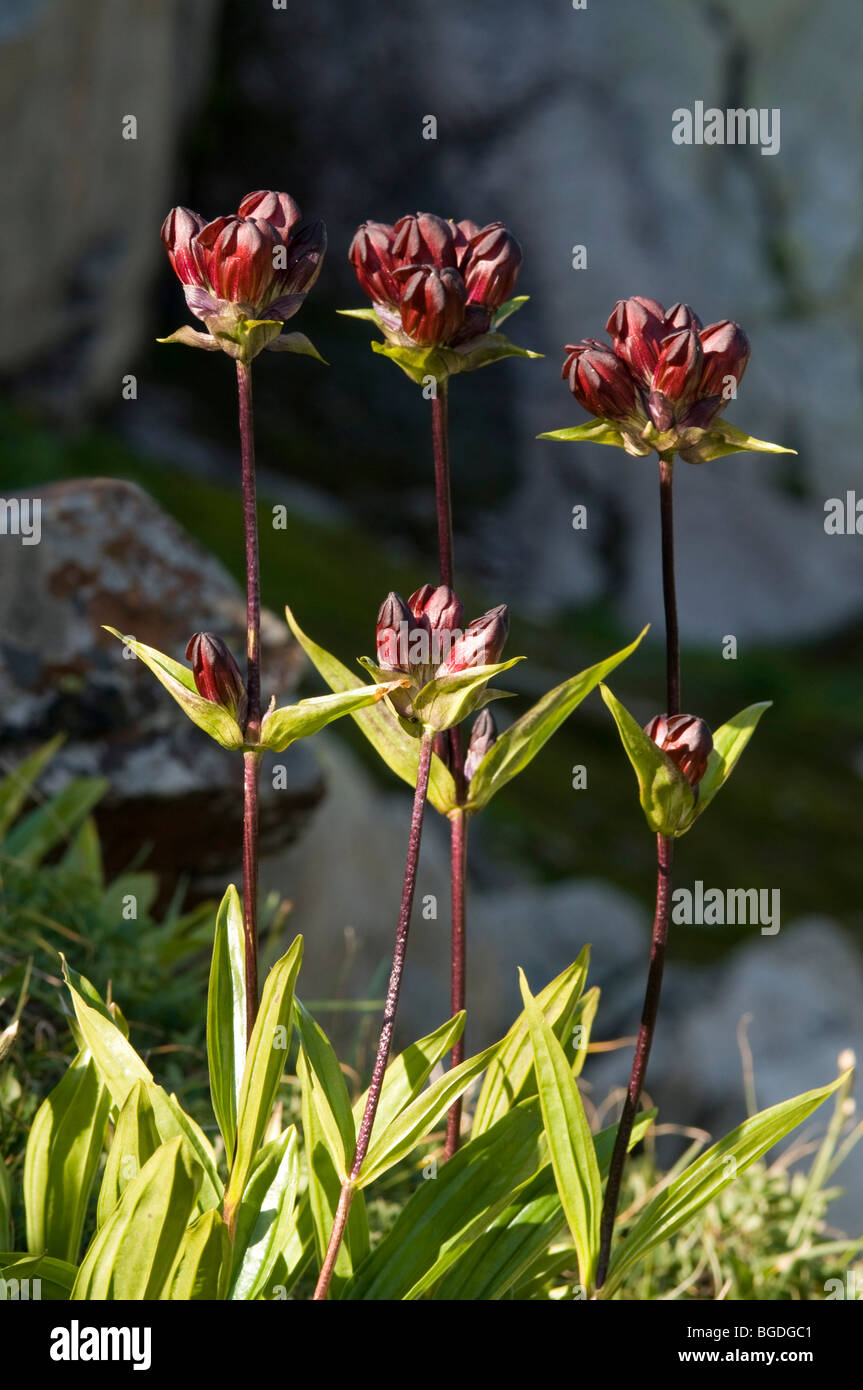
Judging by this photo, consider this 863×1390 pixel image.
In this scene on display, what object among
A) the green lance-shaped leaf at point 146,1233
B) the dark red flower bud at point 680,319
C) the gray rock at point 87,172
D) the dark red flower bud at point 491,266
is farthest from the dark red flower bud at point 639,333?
the gray rock at point 87,172

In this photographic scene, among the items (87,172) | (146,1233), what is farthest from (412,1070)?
(87,172)

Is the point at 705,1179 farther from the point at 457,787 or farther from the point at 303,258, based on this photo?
the point at 303,258

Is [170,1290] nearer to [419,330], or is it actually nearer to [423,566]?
[419,330]

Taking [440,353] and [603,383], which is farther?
[440,353]

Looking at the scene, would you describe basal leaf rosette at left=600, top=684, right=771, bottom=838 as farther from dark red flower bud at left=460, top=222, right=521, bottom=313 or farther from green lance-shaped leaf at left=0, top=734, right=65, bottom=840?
green lance-shaped leaf at left=0, top=734, right=65, bottom=840

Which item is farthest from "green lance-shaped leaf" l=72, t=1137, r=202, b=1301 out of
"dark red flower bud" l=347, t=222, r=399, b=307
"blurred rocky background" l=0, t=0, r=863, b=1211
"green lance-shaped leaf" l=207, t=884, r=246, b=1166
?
"blurred rocky background" l=0, t=0, r=863, b=1211

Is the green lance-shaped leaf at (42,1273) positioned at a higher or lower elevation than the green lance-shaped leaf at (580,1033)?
lower

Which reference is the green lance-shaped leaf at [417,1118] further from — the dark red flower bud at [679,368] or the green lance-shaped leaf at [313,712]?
the dark red flower bud at [679,368]
